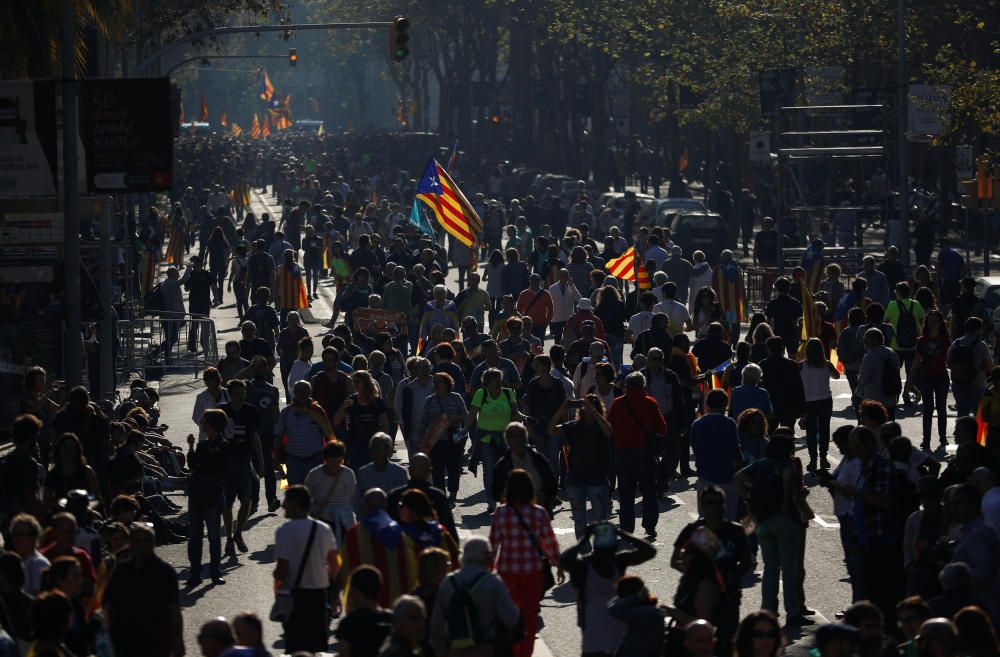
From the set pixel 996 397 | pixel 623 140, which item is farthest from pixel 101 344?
pixel 623 140

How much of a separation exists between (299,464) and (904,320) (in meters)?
9.04

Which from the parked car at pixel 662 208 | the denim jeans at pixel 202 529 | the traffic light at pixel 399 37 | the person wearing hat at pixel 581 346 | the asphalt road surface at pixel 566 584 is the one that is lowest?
the asphalt road surface at pixel 566 584

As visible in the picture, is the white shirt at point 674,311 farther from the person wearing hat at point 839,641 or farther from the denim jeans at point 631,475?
the person wearing hat at point 839,641

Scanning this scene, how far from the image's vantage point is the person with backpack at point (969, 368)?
821 inches

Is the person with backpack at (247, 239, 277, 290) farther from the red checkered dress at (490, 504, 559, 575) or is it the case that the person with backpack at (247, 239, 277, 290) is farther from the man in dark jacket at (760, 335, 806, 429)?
the red checkered dress at (490, 504, 559, 575)

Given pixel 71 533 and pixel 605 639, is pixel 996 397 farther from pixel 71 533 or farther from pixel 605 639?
pixel 71 533

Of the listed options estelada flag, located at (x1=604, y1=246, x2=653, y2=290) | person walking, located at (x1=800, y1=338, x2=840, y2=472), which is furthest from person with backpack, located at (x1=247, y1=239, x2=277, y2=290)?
person walking, located at (x1=800, y1=338, x2=840, y2=472)

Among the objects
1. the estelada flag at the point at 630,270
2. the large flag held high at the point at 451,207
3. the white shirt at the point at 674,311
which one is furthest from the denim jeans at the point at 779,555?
the large flag held high at the point at 451,207

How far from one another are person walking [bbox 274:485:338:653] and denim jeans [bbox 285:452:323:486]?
4.44 m

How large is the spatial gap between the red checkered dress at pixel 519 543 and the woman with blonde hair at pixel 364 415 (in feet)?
16.8

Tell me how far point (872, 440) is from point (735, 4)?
1776 inches

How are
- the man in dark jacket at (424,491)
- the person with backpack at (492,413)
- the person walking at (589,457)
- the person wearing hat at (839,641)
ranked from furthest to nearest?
the person with backpack at (492,413) < the person walking at (589,457) < the man in dark jacket at (424,491) < the person wearing hat at (839,641)

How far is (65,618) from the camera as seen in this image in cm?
960

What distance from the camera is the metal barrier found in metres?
30.0
